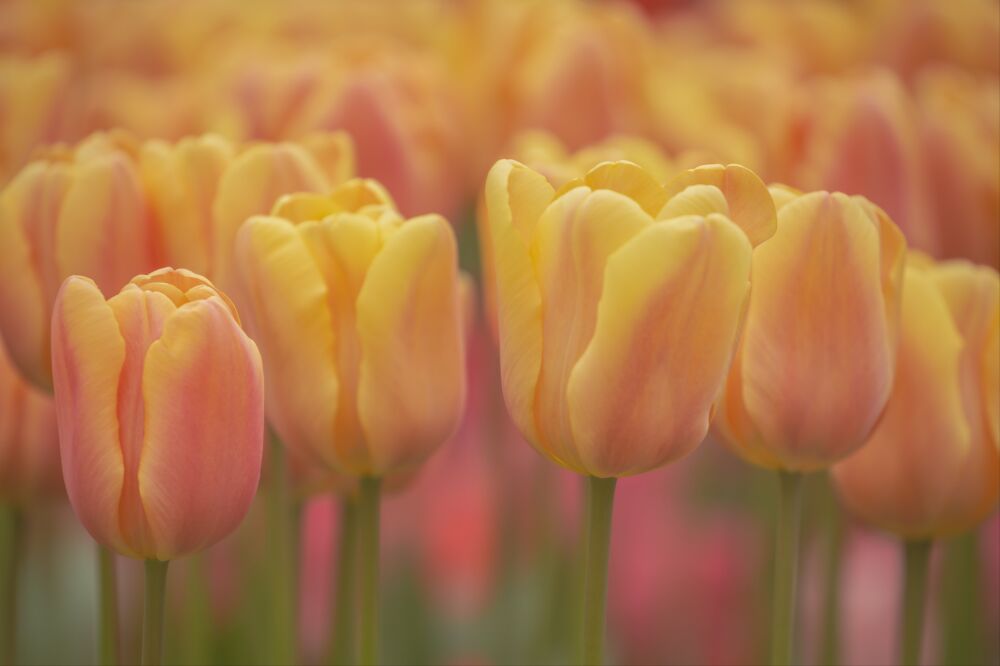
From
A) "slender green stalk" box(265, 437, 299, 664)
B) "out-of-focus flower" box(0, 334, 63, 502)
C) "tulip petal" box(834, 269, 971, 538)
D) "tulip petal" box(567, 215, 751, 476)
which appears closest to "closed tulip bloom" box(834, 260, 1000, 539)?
"tulip petal" box(834, 269, 971, 538)

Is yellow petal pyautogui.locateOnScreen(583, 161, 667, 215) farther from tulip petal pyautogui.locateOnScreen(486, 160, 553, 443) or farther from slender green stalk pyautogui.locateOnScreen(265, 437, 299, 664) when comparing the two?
slender green stalk pyautogui.locateOnScreen(265, 437, 299, 664)

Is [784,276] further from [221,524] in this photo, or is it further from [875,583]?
[875,583]

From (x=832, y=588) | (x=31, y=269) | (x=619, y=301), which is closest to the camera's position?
(x=619, y=301)

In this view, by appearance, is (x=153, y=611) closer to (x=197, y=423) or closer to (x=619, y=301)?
(x=197, y=423)

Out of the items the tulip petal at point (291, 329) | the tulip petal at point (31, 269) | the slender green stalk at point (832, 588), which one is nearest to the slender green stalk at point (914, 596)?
the slender green stalk at point (832, 588)

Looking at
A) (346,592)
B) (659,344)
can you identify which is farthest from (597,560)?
(346,592)

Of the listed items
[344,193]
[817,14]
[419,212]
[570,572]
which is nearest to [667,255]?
[344,193]
